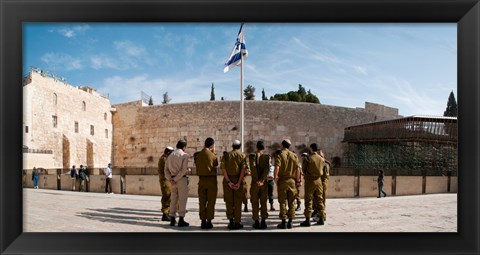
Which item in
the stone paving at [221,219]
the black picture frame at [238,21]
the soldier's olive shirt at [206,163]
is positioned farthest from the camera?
the soldier's olive shirt at [206,163]

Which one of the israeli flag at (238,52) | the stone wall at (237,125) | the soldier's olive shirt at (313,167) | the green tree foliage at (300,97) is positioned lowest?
the soldier's olive shirt at (313,167)

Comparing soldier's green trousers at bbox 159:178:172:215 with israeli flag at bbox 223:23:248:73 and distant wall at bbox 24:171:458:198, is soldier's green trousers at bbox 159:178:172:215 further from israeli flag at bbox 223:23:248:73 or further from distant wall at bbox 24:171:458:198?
israeli flag at bbox 223:23:248:73

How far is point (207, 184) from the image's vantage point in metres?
6.21

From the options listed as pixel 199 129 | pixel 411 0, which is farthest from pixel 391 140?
pixel 411 0

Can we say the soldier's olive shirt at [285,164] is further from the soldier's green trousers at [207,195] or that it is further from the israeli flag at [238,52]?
the israeli flag at [238,52]

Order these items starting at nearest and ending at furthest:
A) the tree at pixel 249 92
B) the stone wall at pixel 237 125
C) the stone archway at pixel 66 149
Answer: the stone wall at pixel 237 125 < the stone archway at pixel 66 149 < the tree at pixel 249 92

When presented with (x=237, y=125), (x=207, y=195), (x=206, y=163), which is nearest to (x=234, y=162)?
(x=206, y=163)

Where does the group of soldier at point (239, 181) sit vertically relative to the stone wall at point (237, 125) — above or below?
below

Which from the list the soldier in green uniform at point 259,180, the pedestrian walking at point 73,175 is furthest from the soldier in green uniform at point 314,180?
the pedestrian walking at point 73,175

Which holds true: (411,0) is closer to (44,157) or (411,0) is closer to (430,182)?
(430,182)

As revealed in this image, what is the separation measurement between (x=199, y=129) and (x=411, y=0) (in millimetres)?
21115

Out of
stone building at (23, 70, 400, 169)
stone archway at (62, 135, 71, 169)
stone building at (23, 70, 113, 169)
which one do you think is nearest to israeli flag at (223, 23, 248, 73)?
stone building at (23, 70, 400, 169)

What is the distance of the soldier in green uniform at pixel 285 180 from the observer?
20.3 ft

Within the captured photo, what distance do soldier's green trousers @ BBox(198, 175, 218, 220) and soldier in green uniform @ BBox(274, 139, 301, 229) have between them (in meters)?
1.13
